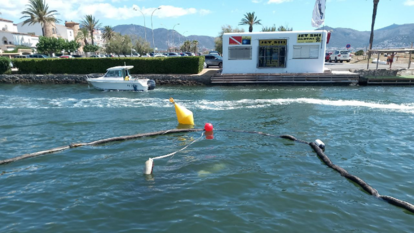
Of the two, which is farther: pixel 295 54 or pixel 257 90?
pixel 295 54

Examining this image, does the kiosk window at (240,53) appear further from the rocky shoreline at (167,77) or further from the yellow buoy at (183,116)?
the yellow buoy at (183,116)

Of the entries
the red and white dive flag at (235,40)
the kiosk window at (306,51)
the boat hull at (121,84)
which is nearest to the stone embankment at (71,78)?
the red and white dive flag at (235,40)

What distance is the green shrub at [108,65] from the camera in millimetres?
31828

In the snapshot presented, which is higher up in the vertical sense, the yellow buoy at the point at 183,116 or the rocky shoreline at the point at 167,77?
the rocky shoreline at the point at 167,77

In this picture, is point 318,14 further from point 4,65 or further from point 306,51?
point 4,65

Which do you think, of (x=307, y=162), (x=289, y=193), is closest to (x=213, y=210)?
(x=289, y=193)

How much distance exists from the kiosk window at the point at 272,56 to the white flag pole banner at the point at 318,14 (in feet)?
12.7

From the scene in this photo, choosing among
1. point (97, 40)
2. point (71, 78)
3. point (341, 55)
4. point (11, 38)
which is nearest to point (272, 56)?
point (341, 55)

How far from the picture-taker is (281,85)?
2811cm

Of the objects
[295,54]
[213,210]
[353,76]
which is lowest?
[213,210]

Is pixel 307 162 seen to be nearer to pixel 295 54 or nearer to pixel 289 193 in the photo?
pixel 289 193

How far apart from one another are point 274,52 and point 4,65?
105ft

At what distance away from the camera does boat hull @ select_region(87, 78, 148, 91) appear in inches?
995

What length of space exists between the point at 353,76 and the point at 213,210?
84.5ft
